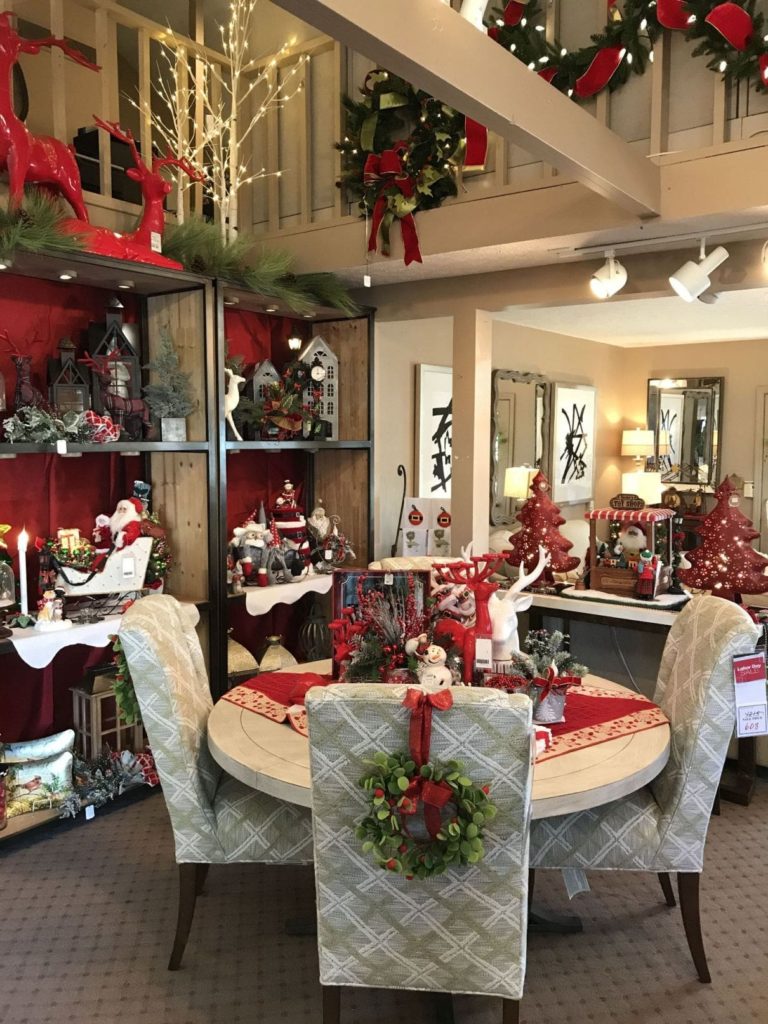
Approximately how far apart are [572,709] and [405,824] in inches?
34.6

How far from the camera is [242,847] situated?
2.01 m

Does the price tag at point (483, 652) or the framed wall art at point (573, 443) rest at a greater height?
the framed wall art at point (573, 443)

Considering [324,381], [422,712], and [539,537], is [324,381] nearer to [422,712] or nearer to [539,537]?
[539,537]

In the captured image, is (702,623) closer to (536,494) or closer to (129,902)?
(536,494)

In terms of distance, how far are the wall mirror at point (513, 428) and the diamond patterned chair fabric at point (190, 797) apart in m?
3.71

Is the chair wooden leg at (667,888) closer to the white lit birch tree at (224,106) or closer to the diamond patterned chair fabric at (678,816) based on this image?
the diamond patterned chair fabric at (678,816)

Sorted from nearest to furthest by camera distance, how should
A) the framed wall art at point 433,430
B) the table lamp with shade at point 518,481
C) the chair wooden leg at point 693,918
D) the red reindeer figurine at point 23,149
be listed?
the chair wooden leg at point 693,918 < the red reindeer figurine at point 23,149 < the framed wall art at point 433,430 < the table lamp with shade at point 518,481

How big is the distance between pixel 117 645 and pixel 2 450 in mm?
923

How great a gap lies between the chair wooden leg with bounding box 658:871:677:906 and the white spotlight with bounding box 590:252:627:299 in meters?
1.97

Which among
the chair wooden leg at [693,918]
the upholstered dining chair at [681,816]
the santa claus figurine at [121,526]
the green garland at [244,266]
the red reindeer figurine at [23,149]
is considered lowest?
the chair wooden leg at [693,918]

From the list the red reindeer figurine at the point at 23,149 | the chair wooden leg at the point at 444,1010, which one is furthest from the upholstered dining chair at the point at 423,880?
the red reindeer figurine at the point at 23,149

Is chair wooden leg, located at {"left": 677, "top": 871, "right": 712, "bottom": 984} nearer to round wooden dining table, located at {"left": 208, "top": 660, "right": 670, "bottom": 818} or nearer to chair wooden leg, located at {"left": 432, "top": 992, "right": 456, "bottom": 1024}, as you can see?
round wooden dining table, located at {"left": 208, "top": 660, "right": 670, "bottom": 818}

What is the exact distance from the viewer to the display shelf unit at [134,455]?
9.73 feet

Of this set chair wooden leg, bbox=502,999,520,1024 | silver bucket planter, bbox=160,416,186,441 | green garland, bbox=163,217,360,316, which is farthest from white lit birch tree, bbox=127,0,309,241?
chair wooden leg, bbox=502,999,520,1024
